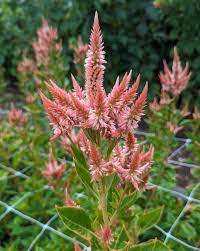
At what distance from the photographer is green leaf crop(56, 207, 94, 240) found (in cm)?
121

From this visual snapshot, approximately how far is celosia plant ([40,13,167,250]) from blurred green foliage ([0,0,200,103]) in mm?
2904

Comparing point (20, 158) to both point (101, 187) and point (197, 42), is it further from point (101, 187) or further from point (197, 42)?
point (197, 42)

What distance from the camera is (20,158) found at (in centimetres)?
288

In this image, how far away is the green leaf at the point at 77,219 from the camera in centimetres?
121

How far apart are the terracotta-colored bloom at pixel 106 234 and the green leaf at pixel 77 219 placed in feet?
0.13

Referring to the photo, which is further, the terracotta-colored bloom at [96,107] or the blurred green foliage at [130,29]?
the blurred green foliage at [130,29]

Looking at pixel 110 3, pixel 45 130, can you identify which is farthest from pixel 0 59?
pixel 45 130

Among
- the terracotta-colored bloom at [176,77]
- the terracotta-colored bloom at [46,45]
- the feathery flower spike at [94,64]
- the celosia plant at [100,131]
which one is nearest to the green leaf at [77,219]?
the celosia plant at [100,131]

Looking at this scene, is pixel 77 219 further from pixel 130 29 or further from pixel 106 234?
pixel 130 29

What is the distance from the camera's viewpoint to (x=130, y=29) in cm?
438

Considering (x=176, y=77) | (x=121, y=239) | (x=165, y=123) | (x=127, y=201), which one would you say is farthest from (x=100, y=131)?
(x=165, y=123)

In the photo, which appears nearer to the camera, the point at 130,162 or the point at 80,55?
the point at 130,162

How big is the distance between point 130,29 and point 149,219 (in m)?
3.22

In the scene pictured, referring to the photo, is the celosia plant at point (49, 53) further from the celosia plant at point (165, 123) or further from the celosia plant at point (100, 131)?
the celosia plant at point (100, 131)
